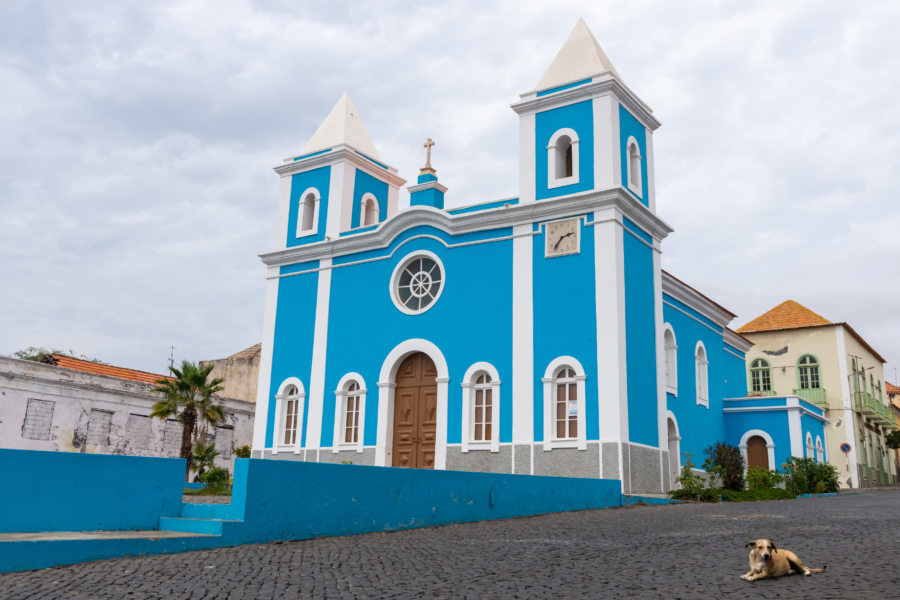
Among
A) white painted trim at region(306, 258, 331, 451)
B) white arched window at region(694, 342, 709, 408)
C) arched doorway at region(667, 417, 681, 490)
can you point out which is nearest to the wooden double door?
white painted trim at region(306, 258, 331, 451)

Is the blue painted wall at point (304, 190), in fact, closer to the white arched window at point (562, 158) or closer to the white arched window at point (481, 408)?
the white arched window at point (481, 408)

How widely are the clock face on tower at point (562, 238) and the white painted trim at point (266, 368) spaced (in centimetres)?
872

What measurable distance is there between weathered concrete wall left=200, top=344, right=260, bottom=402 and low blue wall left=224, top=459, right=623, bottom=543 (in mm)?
23547

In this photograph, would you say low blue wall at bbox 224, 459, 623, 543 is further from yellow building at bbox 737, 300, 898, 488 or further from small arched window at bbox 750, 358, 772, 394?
small arched window at bbox 750, 358, 772, 394

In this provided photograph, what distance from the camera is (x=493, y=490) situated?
12.6 metres

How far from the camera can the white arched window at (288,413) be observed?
72.8 feet

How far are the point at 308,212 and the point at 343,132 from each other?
2.61m

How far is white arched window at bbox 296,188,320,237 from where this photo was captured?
24031 mm

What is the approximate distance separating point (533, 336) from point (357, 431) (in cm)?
544

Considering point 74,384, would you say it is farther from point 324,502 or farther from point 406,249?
point 324,502

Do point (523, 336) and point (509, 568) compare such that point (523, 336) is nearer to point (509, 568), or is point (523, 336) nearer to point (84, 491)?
point (84, 491)

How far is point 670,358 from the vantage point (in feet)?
73.0

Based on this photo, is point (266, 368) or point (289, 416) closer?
point (289, 416)

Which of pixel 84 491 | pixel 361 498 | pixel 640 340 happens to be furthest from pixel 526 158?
pixel 84 491
